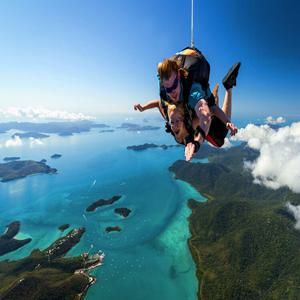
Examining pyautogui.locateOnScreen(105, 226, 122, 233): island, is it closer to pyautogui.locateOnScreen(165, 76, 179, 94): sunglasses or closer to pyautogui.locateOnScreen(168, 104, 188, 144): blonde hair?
pyautogui.locateOnScreen(168, 104, 188, 144): blonde hair

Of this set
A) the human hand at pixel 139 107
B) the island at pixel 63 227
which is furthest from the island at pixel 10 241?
the human hand at pixel 139 107

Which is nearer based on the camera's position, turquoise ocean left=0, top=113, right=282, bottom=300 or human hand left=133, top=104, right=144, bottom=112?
human hand left=133, top=104, right=144, bottom=112

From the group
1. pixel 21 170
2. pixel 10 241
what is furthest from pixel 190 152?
pixel 21 170

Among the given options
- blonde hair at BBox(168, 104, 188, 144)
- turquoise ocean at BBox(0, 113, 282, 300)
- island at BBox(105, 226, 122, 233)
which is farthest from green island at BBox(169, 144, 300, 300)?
blonde hair at BBox(168, 104, 188, 144)

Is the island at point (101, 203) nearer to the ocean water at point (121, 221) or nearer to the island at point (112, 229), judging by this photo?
the ocean water at point (121, 221)

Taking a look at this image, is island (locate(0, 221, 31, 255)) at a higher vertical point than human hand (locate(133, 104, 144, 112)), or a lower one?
lower

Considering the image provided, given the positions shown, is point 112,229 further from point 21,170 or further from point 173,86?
point 21,170
